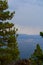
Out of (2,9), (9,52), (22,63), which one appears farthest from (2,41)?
(22,63)

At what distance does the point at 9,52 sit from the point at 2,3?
17.2 feet

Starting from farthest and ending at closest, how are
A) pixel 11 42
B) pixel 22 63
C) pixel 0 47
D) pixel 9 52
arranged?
pixel 11 42 < pixel 9 52 < pixel 0 47 < pixel 22 63

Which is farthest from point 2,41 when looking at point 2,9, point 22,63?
point 22,63

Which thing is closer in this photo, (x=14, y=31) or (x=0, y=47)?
(x=0, y=47)

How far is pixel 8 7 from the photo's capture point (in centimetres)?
2667

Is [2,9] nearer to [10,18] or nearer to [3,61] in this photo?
[10,18]

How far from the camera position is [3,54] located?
2545 centimetres

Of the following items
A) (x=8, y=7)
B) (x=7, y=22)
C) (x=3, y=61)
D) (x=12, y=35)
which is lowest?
(x=3, y=61)

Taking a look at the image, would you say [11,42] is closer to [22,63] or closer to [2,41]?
[2,41]

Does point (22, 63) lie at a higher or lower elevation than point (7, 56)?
higher

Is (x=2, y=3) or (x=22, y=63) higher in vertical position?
(x=2, y=3)

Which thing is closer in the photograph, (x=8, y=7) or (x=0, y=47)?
(x=0, y=47)

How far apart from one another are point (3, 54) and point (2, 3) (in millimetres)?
5382

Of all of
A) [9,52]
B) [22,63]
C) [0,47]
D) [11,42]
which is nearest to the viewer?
[22,63]
